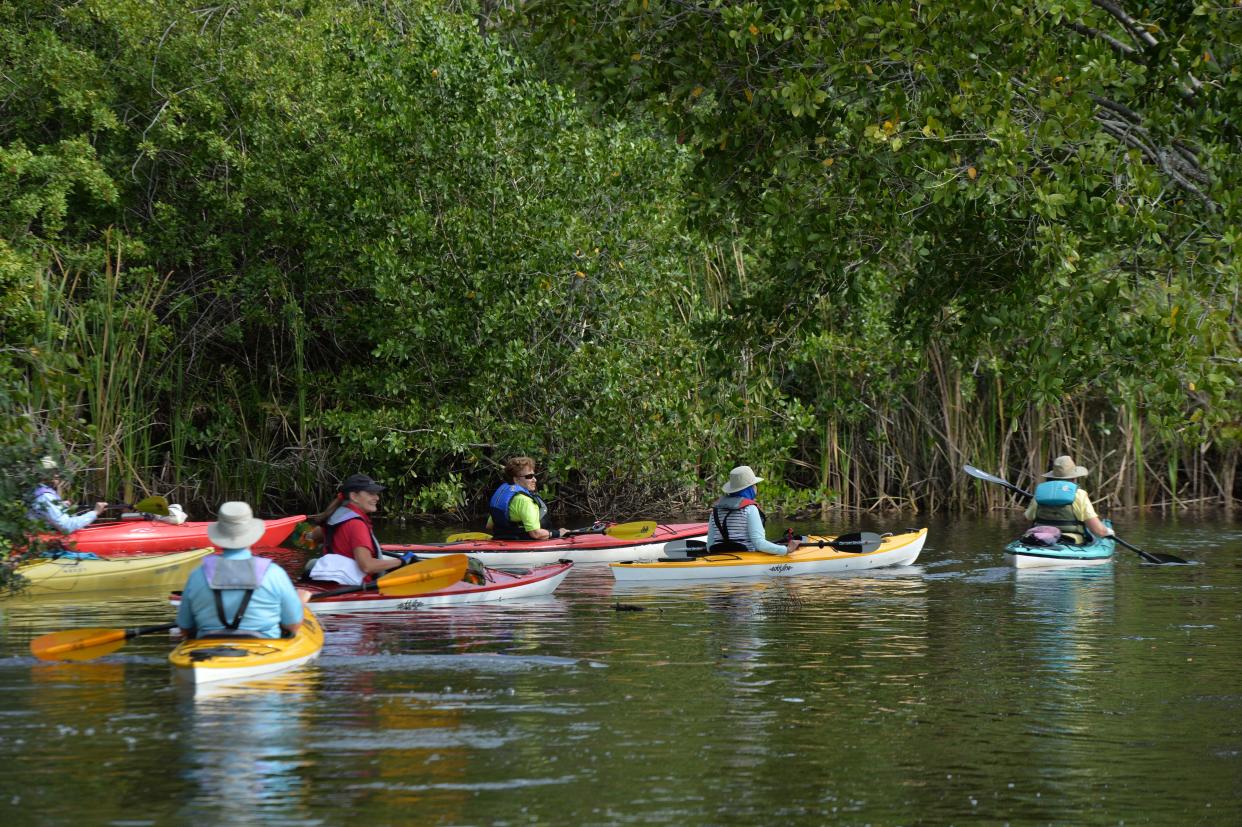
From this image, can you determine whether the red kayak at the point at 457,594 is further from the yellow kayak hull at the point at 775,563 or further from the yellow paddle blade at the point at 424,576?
the yellow kayak hull at the point at 775,563

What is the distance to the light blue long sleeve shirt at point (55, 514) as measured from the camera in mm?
13703

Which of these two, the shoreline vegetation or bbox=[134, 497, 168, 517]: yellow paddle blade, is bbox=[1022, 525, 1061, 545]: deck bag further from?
bbox=[134, 497, 168, 517]: yellow paddle blade

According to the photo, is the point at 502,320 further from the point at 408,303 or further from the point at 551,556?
the point at 551,556

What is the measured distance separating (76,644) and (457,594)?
418cm

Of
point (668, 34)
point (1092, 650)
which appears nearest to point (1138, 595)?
point (1092, 650)

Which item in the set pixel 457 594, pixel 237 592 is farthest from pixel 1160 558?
pixel 237 592

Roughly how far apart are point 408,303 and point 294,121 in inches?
152

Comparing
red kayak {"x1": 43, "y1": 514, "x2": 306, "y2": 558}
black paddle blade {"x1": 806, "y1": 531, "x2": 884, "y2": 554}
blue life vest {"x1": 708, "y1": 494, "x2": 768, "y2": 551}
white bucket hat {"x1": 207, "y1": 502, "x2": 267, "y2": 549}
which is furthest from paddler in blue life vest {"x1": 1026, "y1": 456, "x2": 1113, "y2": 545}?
white bucket hat {"x1": 207, "y1": 502, "x2": 267, "y2": 549}

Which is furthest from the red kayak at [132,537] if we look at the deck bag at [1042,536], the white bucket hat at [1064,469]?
the white bucket hat at [1064,469]

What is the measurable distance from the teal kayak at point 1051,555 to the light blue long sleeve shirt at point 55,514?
9653 mm

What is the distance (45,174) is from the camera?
2459 centimetres

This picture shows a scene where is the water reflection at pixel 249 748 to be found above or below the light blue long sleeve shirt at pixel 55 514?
below

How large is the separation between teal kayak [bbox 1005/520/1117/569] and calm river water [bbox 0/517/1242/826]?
3060 mm

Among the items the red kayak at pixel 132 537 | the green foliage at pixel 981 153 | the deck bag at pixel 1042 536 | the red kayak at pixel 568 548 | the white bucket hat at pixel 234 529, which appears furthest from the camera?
the red kayak at pixel 132 537
